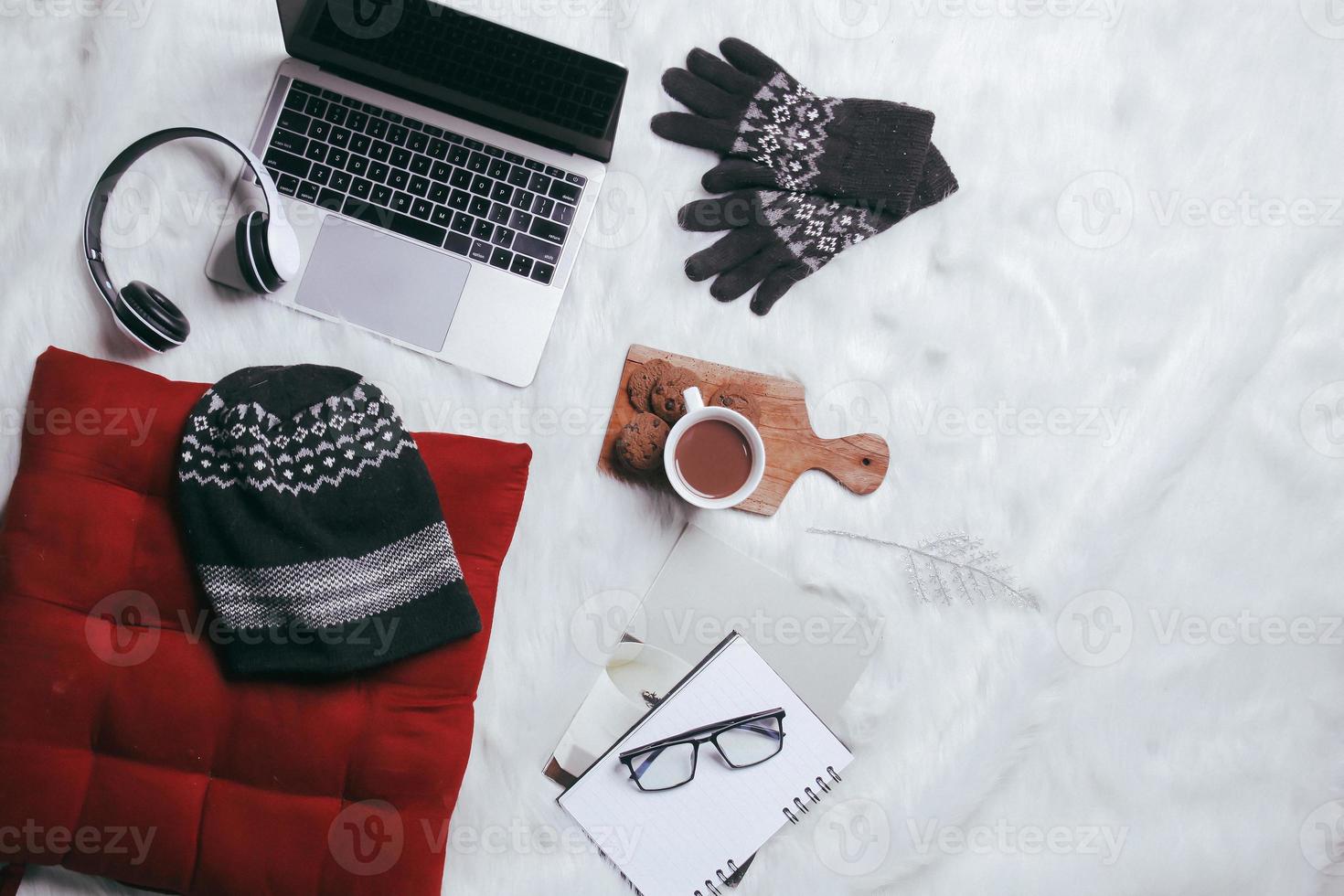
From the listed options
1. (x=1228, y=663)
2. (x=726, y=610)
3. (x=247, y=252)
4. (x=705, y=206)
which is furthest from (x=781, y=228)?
(x=1228, y=663)

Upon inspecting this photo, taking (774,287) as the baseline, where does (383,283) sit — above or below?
below

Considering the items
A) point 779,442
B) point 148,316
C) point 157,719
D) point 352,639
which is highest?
point 779,442

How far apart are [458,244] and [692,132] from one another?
0.25 m

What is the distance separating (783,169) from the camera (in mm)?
830

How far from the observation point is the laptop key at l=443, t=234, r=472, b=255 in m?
0.78

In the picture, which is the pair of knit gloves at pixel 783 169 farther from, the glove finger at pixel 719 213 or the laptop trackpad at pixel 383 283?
the laptop trackpad at pixel 383 283

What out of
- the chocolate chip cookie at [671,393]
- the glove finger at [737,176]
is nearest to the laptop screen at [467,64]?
the glove finger at [737,176]

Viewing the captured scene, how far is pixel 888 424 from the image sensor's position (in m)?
0.82

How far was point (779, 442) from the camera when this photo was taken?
0.80 meters

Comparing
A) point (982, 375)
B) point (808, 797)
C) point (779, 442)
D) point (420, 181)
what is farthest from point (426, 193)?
point (808, 797)

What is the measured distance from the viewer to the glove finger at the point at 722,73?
0.83 metres

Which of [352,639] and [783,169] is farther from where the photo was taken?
[783,169]

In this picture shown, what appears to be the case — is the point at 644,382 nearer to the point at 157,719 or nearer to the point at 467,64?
the point at 467,64

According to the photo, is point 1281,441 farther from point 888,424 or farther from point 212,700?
point 212,700
